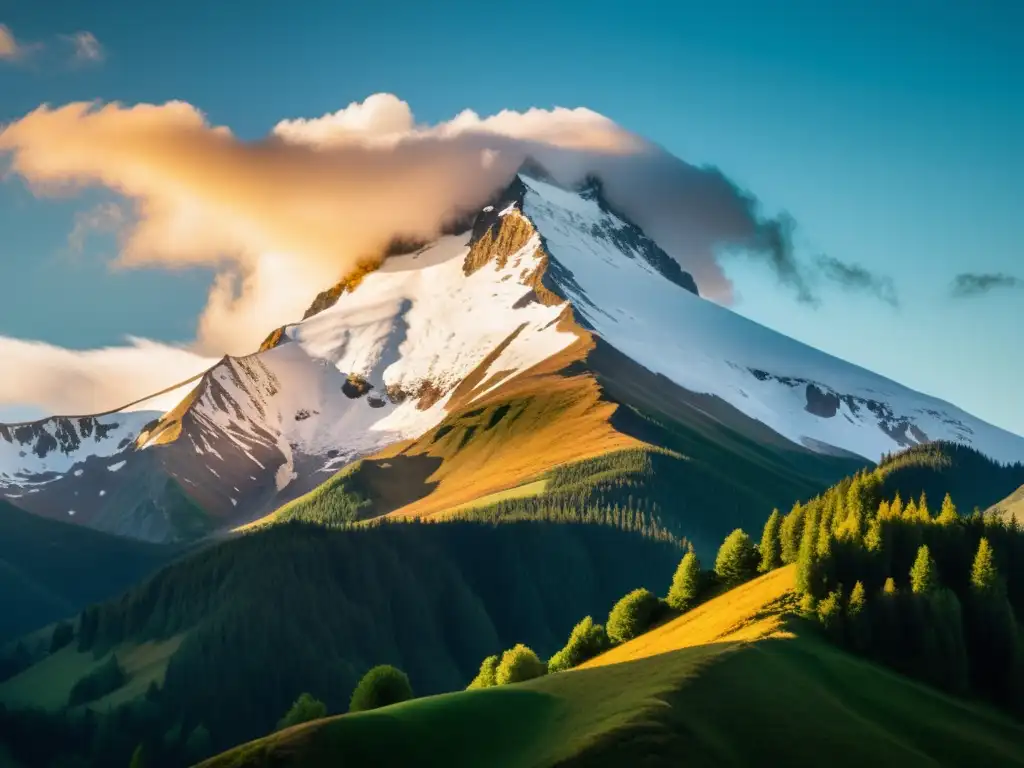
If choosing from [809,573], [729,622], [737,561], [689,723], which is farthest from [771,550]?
[689,723]

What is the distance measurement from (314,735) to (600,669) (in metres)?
31.0

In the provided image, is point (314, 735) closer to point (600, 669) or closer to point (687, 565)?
point (600, 669)

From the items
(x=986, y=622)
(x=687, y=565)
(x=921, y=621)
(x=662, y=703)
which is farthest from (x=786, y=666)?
(x=687, y=565)

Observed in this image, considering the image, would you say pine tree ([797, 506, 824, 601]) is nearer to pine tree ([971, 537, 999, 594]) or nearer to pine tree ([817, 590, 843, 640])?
pine tree ([817, 590, 843, 640])

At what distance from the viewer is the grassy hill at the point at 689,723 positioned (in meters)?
93.6

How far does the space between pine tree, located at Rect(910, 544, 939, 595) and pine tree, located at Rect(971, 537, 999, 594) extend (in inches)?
205

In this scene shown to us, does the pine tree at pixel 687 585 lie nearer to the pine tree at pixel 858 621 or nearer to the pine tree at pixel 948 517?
the pine tree at pixel 948 517

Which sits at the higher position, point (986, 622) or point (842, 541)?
point (842, 541)

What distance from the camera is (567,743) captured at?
308 ft

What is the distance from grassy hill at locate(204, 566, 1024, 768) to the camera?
93.6 m

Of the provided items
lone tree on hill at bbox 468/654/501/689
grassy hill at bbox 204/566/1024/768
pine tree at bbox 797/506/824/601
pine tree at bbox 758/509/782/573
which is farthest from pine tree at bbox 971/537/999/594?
lone tree on hill at bbox 468/654/501/689

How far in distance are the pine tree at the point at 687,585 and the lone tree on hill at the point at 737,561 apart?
131 inches

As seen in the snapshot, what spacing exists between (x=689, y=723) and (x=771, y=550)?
244ft

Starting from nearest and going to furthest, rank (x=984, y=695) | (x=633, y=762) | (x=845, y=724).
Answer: (x=633, y=762)
(x=845, y=724)
(x=984, y=695)
